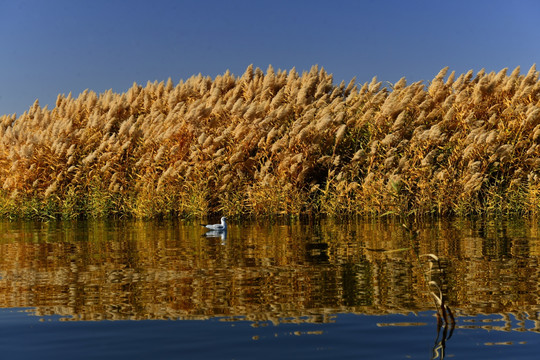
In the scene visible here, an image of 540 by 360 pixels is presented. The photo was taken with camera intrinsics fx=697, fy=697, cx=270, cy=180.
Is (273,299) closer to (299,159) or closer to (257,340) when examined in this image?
(257,340)

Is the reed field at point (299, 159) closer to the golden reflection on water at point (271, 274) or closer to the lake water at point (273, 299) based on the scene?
the golden reflection on water at point (271, 274)

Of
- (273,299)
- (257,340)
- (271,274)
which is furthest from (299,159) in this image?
(257,340)

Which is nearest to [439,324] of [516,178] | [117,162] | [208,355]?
[208,355]

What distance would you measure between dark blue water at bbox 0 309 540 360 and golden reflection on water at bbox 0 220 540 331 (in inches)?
9.0

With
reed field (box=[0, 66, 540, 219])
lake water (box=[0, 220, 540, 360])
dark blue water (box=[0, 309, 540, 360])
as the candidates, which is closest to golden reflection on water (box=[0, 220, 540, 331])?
lake water (box=[0, 220, 540, 360])

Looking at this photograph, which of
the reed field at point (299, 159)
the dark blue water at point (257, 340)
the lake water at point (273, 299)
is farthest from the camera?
the reed field at point (299, 159)

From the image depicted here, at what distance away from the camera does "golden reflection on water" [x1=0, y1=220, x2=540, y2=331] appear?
510 centimetres

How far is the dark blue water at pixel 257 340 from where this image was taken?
154 inches

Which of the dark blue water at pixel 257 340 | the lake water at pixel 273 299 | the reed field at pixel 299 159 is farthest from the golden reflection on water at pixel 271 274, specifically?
the reed field at pixel 299 159

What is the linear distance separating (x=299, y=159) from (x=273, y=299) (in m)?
9.13

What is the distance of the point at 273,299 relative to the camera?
5426 mm

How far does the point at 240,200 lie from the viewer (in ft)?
48.8

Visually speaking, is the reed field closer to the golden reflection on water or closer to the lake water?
the golden reflection on water

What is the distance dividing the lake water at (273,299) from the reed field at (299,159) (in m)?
4.16
